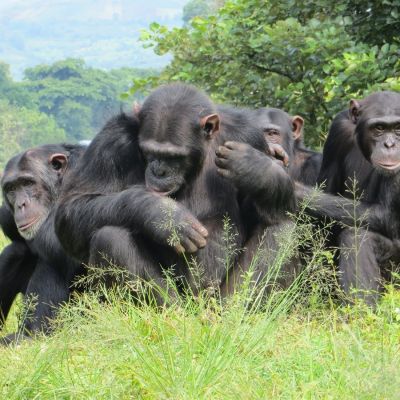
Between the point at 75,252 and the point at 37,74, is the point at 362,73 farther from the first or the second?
the point at 37,74

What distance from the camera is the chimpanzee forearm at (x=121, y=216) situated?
5.52 meters

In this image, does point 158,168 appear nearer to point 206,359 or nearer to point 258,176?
point 258,176

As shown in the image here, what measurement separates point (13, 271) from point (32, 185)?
2.61 ft

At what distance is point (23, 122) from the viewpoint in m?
76.8

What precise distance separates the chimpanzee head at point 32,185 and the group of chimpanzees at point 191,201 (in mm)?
17

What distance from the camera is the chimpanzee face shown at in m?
6.70

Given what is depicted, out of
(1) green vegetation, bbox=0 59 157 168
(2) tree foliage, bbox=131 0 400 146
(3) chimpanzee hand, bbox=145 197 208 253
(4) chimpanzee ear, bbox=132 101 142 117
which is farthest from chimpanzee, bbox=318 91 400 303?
(1) green vegetation, bbox=0 59 157 168

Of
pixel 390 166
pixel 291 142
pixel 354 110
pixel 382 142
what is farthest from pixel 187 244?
pixel 291 142

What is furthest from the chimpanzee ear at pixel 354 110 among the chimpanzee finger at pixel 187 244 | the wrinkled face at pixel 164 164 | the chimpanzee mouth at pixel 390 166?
the chimpanzee finger at pixel 187 244

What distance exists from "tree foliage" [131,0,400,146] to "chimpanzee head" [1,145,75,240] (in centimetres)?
297

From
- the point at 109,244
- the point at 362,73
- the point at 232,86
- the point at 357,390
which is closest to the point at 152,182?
the point at 109,244

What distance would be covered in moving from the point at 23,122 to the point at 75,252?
7248 centimetres

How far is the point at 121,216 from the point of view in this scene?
572cm

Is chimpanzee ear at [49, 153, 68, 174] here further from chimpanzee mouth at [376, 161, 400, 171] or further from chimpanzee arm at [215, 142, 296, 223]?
chimpanzee mouth at [376, 161, 400, 171]
